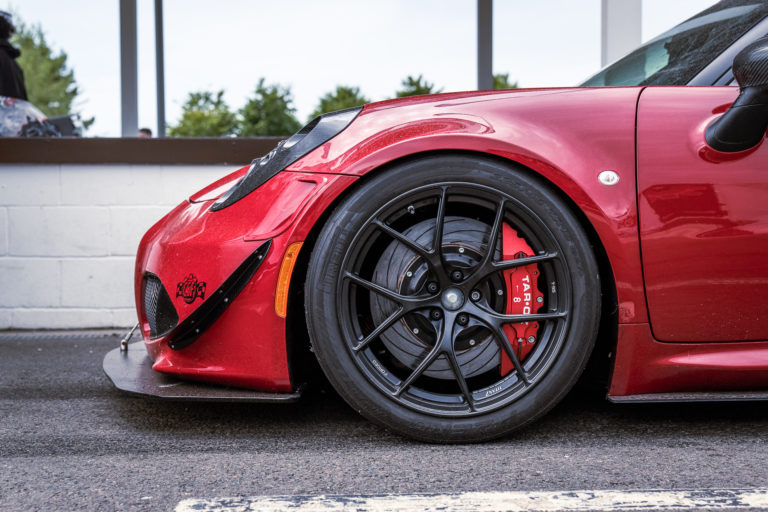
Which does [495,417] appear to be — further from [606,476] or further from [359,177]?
[359,177]

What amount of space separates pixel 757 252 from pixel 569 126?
55 centimetres

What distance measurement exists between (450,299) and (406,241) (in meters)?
0.18

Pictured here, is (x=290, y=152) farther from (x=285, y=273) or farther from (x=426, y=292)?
(x=426, y=292)

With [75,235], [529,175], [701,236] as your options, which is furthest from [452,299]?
[75,235]

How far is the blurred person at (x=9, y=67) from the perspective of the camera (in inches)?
172

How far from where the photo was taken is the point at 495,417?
5.60ft

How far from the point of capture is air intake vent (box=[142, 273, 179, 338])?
6.00 ft

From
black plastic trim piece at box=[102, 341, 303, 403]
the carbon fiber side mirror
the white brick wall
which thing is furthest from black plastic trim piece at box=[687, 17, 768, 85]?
the white brick wall

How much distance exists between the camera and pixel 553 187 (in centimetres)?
173

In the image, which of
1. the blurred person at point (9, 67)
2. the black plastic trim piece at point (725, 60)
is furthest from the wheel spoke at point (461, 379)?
the blurred person at point (9, 67)

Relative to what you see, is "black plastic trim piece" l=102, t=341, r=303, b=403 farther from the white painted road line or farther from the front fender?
the front fender

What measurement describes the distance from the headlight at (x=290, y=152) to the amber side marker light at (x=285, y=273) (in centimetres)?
21

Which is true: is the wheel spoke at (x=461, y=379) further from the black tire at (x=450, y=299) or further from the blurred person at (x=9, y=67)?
the blurred person at (x=9, y=67)

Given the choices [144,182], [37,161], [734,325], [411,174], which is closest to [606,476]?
[734,325]
